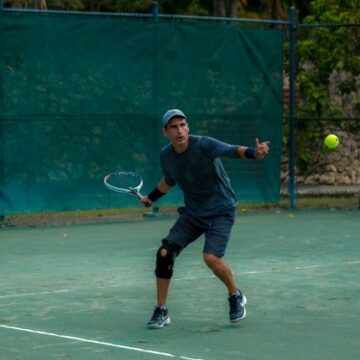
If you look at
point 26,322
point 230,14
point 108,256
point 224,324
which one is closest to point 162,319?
point 224,324

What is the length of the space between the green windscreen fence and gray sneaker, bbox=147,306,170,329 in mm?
7017

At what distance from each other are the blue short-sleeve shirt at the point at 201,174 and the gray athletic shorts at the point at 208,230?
45 millimetres

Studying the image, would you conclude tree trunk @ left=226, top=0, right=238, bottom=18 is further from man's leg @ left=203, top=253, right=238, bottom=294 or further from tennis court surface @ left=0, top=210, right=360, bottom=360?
man's leg @ left=203, top=253, right=238, bottom=294

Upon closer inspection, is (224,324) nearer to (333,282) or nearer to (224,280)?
(224,280)

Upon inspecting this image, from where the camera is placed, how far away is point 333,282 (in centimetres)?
1035

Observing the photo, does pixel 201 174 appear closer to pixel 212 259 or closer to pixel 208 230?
pixel 208 230

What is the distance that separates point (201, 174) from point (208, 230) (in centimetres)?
41

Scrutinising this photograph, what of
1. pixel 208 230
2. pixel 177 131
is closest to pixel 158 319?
pixel 208 230

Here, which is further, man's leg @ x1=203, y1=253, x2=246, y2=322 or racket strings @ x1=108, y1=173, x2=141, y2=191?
racket strings @ x1=108, y1=173, x2=141, y2=191

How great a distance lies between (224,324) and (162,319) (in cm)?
44

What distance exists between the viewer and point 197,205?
27.9ft

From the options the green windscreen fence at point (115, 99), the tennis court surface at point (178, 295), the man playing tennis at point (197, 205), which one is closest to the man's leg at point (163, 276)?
the man playing tennis at point (197, 205)

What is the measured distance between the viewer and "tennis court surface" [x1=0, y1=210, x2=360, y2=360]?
7449 millimetres

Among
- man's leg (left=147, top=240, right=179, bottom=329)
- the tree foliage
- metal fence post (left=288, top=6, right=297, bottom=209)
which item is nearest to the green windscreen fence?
metal fence post (left=288, top=6, right=297, bottom=209)
